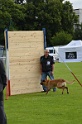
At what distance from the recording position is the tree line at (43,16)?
263 feet

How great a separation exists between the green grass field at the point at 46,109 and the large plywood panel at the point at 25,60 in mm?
593

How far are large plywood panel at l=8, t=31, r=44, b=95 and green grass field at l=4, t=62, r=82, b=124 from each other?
59cm

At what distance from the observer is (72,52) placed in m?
57.9

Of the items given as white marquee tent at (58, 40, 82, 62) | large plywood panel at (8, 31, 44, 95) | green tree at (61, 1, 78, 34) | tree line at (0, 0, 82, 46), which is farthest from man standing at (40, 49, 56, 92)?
green tree at (61, 1, 78, 34)

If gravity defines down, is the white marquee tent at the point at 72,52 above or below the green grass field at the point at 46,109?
below

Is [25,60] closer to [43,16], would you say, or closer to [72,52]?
[72,52]

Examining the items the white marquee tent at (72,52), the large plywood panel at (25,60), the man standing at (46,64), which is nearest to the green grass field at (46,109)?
the large plywood panel at (25,60)

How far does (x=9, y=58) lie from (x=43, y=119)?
6243 millimetres

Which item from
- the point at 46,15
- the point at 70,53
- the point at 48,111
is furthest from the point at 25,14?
the point at 48,111

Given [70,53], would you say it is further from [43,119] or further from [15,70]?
[43,119]

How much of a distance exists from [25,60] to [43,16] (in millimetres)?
64998

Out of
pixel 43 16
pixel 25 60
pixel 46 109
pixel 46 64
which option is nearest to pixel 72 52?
pixel 43 16

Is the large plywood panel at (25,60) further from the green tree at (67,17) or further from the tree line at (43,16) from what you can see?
the green tree at (67,17)

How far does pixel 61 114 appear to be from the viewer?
11.2 m
